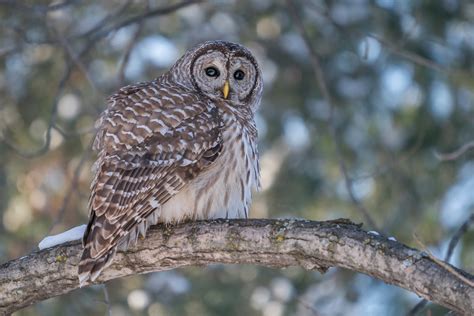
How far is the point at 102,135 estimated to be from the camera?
466 centimetres

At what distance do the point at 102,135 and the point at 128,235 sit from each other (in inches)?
24.0

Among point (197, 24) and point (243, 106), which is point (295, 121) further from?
point (243, 106)

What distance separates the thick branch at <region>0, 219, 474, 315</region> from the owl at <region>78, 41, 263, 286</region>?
6.0 inches

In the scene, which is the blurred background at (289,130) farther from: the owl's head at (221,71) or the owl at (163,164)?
the owl at (163,164)

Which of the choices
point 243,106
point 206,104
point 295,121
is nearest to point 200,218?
point 206,104

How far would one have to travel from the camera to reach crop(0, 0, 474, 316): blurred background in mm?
7512

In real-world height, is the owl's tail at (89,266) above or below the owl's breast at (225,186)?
below

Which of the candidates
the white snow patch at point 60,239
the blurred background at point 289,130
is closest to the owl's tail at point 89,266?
the white snow patch at point 60,239

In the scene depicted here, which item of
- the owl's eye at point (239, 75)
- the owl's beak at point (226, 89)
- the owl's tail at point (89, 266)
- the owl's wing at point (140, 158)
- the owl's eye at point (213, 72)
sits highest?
the owl's eye at point (239, 75)

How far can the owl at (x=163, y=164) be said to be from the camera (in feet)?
14.0

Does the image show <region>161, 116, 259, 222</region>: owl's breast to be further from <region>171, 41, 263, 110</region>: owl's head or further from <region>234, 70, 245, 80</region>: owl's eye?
<region>234, 70, 245, 80</region>: owl's eye

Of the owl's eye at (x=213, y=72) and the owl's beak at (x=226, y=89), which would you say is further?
the owl's eye at (x=213, y=72)

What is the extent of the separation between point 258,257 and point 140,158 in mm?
874

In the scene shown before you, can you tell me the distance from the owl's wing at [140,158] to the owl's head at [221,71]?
0.49 meters
